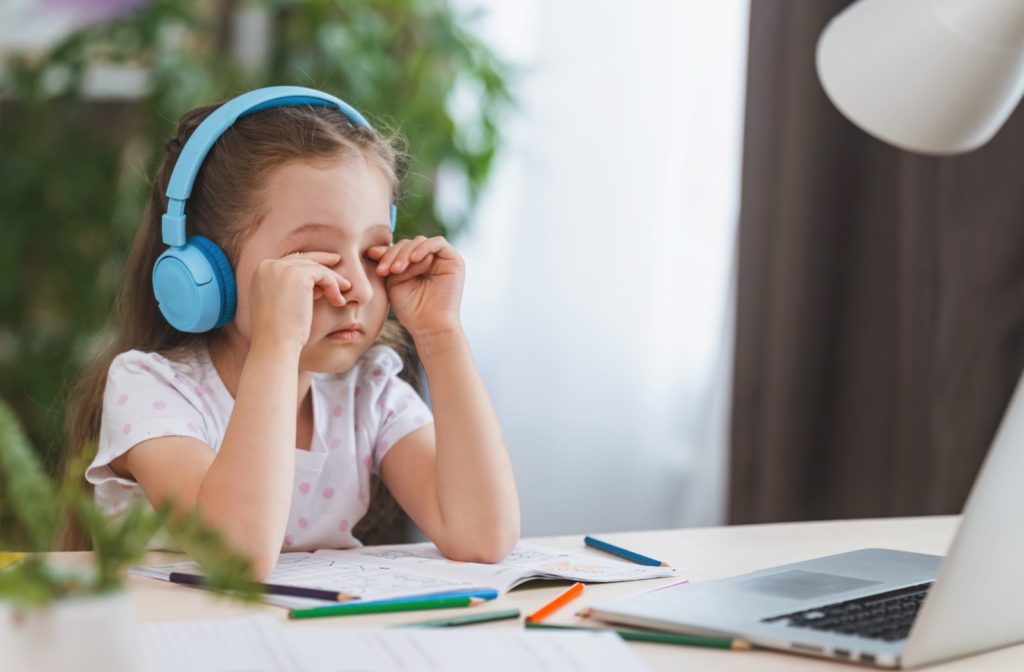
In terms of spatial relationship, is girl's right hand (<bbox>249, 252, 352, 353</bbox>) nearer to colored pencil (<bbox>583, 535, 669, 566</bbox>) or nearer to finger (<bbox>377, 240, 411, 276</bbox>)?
finger (<bbox>377, 240, 411, 276</bbox>)

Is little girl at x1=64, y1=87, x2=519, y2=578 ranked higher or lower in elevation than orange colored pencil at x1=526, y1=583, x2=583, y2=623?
higher

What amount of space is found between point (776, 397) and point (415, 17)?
1.15 meters

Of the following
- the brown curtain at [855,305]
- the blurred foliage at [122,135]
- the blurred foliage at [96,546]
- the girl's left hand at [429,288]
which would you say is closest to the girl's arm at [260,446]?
the girl's left hand at [429,288]

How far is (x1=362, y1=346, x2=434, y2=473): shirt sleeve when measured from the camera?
1.22 m

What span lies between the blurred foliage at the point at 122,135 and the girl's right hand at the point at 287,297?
1.34 m

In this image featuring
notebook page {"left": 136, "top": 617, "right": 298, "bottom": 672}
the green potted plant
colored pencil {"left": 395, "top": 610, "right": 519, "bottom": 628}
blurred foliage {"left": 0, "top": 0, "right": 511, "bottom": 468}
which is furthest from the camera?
blurred foliage {"left": 0, "top": 0, "right": 511, "bottom": 468}

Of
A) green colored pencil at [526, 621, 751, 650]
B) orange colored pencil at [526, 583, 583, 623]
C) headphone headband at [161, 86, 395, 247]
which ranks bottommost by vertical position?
orange colored pencil at [526, 583, 583, 623]

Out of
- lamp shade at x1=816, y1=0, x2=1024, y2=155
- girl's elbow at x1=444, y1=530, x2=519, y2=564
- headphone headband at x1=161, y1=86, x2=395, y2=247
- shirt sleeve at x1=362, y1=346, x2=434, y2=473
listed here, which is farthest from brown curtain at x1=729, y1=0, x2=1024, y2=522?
headphone headband at x1=161, y1=86, x2=395, y2=247

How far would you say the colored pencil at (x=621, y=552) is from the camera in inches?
37.1

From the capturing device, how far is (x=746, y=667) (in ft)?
2.16

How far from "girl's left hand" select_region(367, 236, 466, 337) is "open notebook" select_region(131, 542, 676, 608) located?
223 millimetres

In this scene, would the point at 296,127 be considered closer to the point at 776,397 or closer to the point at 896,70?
the point at 896,70

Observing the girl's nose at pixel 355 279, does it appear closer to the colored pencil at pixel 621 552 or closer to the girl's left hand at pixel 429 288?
the girl's left hand at pixel 429 288

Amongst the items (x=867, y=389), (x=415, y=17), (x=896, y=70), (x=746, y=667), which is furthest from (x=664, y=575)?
(x=415, y=17)
